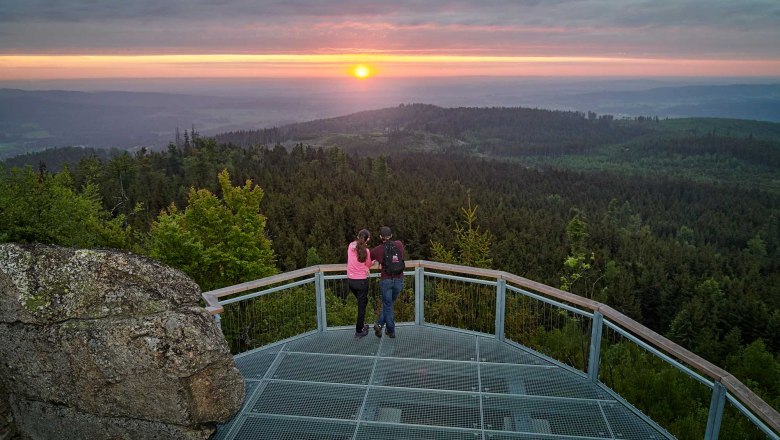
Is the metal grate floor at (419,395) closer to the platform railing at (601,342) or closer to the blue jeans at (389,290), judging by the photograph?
the platform railing at (601,342)

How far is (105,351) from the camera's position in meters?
5.26

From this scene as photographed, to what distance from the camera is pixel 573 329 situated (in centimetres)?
1302

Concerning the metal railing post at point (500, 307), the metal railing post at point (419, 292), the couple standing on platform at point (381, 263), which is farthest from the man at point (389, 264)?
the metal railing post at point (500, 307)

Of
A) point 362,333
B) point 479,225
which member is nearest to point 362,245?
point 362,333

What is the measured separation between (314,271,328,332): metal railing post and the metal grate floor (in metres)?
0.32

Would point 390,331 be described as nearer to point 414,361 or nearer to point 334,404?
point 414,361

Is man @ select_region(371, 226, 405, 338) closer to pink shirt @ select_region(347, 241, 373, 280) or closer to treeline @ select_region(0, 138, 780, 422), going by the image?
pink shirt @ select_region(347, 241, 373, 280)

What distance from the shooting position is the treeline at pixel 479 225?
31986 mm

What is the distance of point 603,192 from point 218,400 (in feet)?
563

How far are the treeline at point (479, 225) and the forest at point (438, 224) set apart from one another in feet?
0.72

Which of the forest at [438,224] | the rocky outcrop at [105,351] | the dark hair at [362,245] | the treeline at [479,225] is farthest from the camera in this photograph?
the treeline at [479,225]

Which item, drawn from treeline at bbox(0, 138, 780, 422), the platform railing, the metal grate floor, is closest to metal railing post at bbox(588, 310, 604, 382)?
the platform railing

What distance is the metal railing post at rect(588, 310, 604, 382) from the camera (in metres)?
6.73

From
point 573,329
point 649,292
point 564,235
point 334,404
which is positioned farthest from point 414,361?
point 564,235
